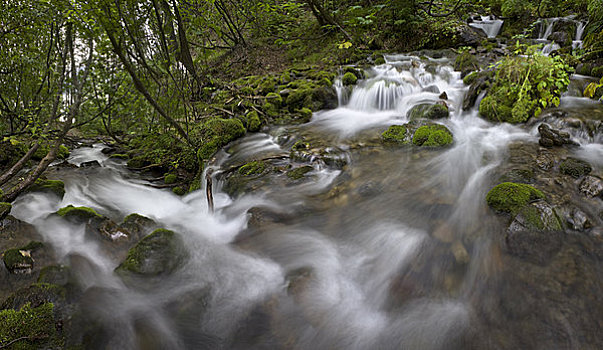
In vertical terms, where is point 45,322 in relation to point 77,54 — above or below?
below

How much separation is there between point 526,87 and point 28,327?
7.56m

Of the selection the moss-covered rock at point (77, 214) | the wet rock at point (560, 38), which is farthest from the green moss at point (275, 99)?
the wet rock at point (560, 38)

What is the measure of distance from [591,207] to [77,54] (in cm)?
788

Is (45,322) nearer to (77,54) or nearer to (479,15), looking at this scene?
(77,54)

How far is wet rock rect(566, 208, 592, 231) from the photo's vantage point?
3.00 m

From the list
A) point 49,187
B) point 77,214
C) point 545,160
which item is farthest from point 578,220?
point 49,187

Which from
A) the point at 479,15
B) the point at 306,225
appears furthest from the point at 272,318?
the point at 479,15

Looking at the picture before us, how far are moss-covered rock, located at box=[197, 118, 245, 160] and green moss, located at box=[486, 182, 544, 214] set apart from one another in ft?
16.0

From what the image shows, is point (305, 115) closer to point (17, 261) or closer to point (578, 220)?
point (578, 220)

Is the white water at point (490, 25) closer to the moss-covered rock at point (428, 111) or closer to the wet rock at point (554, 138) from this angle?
the moss-covered rock at point (428, 111)

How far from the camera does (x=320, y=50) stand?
11445mm

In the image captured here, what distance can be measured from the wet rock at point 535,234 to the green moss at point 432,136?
94.4 inches

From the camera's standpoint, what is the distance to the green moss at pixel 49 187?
13.2 feet

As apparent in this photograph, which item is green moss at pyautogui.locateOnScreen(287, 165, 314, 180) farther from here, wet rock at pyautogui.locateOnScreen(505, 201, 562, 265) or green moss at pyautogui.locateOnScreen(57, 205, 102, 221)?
wet rock at pyautogui.locateOnScreen(505, 201, 562, 265)
